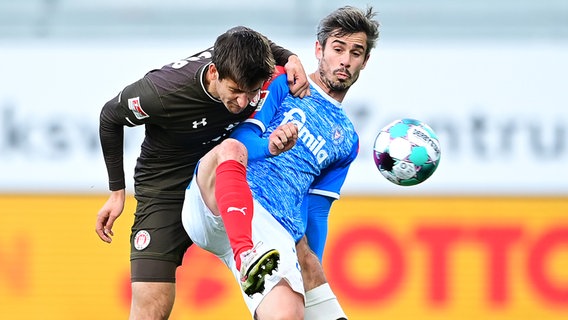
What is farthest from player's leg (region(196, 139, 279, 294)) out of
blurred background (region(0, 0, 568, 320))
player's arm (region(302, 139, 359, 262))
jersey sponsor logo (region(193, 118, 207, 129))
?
blurred background (region(0, 0, 568, 320))

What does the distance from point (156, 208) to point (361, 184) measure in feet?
8.89

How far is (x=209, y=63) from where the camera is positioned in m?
4.75

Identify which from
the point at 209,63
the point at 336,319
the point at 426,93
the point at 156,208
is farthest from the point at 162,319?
the point at 426,93

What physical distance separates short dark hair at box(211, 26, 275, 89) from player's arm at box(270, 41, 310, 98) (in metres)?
0.44

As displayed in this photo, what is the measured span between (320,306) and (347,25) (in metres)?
1.40

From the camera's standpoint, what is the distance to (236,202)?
14.5 ft

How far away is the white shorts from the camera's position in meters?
4.70

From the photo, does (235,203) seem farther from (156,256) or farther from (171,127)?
(156,256)

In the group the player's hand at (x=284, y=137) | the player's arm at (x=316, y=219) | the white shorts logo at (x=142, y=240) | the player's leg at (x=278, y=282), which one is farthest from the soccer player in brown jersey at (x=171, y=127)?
the player's arm at (x=316, y=219)

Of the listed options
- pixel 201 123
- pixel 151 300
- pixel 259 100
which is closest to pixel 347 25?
pixel 259 100

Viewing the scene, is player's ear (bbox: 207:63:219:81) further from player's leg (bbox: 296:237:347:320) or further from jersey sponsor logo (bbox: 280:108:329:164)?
player's leg (bbox: 296:237:347:320)

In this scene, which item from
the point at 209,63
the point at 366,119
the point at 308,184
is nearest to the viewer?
the point at 209,63

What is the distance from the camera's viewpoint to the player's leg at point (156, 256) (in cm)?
526

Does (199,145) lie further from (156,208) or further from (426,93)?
(426,93)
